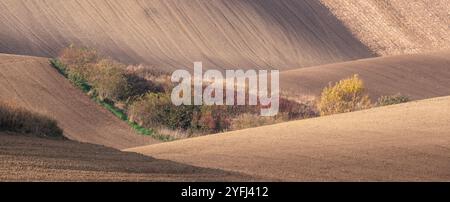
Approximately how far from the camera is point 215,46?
74.0 m

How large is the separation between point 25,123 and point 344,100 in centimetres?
2338

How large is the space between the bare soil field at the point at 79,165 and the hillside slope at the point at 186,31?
136 feet

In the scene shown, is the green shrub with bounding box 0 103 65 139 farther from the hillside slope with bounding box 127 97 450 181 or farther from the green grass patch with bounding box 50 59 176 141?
the green grass patch with bounding box 50 59 176 141

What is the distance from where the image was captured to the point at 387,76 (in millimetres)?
61625

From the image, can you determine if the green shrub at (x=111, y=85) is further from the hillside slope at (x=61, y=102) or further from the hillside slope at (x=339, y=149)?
the hillside slope at (x=339, y=149)

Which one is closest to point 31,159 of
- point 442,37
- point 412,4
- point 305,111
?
point 305,111

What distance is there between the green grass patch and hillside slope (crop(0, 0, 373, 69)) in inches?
494

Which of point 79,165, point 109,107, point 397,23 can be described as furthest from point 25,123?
point 397,23

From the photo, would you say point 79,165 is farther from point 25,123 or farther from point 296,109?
point 296,109

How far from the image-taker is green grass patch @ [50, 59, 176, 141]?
122 feet

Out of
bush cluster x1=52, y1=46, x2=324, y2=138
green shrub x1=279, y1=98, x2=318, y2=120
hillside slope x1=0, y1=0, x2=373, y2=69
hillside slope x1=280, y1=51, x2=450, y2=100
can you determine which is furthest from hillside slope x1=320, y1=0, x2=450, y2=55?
green shrub x1=279, y1=98, x2=318, y2=120

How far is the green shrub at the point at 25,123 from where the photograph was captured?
20109 mm

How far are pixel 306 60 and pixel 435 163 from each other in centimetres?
5701

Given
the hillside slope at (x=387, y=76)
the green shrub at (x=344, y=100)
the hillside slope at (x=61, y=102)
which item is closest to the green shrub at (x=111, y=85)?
the hillside slope at (x=61, y=102)
